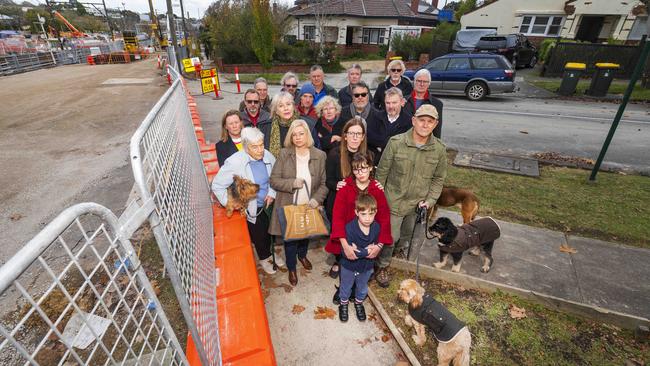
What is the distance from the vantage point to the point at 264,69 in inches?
884

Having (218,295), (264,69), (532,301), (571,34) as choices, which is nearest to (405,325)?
(532,301)

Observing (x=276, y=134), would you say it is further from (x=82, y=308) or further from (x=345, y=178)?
(x=82, y=308)

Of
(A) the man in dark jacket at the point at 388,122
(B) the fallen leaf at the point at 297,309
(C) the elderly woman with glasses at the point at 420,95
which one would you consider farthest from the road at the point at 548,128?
(B) the fallen leaf at the point at 297,309

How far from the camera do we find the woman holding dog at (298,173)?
11.0ft

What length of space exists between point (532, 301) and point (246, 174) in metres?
3.49

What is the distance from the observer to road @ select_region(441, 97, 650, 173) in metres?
7.94

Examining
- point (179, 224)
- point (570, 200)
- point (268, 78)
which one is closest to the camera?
point (179, 224)

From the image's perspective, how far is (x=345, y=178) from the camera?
3.25 metres

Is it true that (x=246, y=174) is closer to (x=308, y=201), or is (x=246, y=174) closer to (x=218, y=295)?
(x=308, y=201)

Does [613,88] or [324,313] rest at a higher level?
[613,88]

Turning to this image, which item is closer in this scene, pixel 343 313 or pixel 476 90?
pixel 343 313

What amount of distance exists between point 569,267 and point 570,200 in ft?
7.15

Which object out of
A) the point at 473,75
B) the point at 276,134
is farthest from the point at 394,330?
the point at 473,75

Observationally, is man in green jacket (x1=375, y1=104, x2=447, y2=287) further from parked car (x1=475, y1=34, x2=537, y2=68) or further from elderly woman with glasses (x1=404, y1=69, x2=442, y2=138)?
parked car (x1=475, y1=34, x2=537, y2=68)
